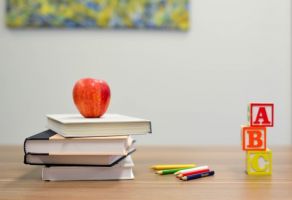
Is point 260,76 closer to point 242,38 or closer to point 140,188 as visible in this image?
point 242,38

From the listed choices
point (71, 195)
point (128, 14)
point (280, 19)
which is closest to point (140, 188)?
point (71, 195)

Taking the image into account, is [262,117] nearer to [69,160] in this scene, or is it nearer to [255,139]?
[255,139]

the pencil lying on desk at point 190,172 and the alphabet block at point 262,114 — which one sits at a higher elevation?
the alphabet block at point 262,114

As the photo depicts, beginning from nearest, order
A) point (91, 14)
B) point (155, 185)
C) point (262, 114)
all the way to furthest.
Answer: point (155, 185) < point (262, 114) < point (91, 14)

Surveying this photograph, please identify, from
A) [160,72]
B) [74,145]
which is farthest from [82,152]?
[160,72]

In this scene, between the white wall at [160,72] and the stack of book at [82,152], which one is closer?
the stack of book at [82,152]

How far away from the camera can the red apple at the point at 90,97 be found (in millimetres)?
866

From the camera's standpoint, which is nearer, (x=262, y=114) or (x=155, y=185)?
(x=155, y=185)

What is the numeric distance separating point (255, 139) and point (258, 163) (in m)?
0.05

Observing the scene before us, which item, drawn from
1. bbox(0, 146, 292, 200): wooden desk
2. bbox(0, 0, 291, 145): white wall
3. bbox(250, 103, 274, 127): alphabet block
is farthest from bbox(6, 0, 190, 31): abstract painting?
bbox(250, 103, 274, 127): alphabet block

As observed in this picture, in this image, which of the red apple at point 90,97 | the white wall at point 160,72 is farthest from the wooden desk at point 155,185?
the white wall at point 160,72

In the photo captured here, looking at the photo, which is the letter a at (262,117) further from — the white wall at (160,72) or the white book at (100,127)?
the white wall at (160,72)

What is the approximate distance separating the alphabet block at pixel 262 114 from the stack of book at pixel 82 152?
24 cm

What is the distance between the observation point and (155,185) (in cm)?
70
